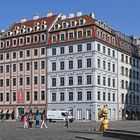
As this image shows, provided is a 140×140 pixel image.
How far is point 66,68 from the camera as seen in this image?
84.4m

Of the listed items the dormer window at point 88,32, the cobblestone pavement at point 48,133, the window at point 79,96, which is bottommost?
the cobblestone pavement at point 48,133

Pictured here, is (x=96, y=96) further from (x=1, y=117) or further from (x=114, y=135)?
(x=114, y=135)

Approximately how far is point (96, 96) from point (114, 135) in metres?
55.7

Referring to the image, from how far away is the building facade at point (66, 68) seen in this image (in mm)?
81750

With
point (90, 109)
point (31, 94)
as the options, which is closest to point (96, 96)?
point (90, 109)

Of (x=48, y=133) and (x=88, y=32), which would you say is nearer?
(x=48, y=133)

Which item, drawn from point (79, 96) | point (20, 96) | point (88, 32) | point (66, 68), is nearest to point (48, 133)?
point (79, 96)

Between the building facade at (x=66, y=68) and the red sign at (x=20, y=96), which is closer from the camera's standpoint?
the building facade at (x=66, y=68)

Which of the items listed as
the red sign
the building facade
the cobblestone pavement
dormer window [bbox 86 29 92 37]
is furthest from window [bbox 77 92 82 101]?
the cobblestone pavement

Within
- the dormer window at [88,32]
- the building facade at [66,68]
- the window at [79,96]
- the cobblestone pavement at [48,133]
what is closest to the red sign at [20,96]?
the building facade at [66,68]

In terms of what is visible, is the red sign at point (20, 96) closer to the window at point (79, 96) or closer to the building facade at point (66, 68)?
the building facade at point (66, 68)

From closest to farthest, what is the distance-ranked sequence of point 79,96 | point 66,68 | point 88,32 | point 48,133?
point 48,133
point 88,32
point 79,96
point 66,68

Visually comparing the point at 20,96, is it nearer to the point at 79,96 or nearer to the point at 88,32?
the point at 79,96

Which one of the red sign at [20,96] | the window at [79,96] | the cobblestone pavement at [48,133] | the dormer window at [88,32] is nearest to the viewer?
the cobblestone pavement at [48,133]
